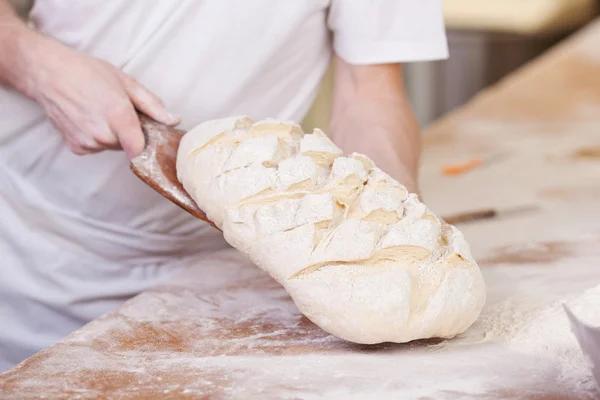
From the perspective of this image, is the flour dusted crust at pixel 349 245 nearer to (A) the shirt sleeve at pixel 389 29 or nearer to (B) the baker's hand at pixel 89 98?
(B) the baker's hand at pixel 89 98

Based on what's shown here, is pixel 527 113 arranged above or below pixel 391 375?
above

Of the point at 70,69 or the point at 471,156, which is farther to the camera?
the point at 471,156

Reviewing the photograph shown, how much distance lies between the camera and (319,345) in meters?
0.95

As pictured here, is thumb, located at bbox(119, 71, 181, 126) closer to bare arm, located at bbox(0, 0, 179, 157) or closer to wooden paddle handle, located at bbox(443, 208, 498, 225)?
bare arm, located at bbox(0, 0, 179, 157)

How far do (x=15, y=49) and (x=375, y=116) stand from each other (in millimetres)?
651

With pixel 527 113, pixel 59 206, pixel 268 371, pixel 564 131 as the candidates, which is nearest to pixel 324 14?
pixel 59 206

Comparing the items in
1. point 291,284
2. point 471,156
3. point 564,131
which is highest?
point 564,131

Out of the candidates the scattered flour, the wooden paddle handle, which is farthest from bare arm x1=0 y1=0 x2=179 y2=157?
the wooden paddle handle

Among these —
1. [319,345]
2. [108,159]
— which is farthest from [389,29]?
[319,345]

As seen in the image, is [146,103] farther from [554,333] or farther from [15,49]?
[554,333]

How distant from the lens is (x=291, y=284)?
36.2 inches

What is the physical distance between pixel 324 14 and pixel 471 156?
111 cm

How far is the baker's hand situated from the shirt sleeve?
43 centimetres

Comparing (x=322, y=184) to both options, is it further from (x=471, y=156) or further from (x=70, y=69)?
(x=471, y=156)
